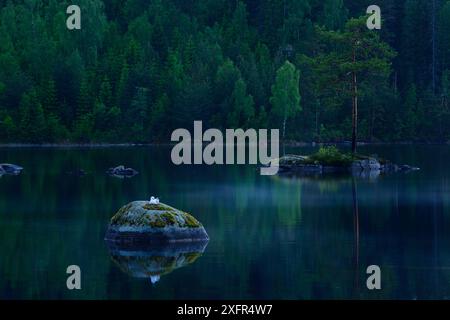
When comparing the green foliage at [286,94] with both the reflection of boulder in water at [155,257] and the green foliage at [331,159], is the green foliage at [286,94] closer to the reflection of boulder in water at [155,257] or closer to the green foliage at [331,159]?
the green foliage at [331,159]

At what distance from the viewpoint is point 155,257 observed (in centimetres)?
3116

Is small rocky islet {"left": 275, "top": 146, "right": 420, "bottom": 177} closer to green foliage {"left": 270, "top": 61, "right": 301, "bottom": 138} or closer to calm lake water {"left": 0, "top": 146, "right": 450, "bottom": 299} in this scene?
calm lake water {"left": 0, "top": 146, "right": 450, "bottom": 299}

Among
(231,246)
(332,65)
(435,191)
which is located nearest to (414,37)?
(332,65)

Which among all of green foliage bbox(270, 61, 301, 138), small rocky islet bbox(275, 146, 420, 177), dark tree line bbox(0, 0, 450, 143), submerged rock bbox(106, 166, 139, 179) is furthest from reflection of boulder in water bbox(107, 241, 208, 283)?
green foliage bbox(270, 61, 301, 138)

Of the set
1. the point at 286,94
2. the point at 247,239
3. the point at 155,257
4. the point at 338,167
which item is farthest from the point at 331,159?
the point at 286,94

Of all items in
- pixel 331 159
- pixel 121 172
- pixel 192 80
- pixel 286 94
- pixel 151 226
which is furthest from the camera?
pixel 192 80

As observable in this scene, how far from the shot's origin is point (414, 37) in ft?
550

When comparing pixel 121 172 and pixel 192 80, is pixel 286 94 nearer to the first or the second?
pixel 192 80

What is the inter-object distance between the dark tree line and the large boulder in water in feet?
307

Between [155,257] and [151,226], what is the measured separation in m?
2.31

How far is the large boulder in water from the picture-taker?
109ft

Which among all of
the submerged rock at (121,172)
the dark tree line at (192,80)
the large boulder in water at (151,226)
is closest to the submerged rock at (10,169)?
the submerged rock at (121,172)

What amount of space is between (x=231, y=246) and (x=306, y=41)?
132 metres

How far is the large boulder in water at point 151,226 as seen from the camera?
33.3 meters
